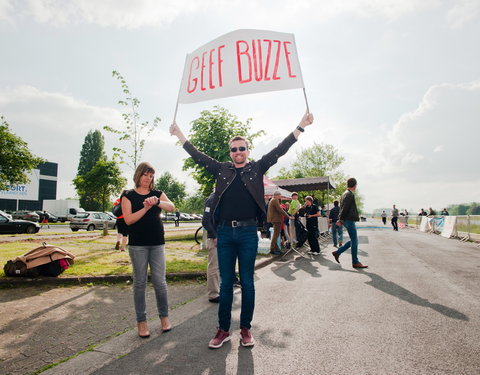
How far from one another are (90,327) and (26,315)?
1142mm

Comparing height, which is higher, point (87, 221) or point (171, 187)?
point (171, 187)

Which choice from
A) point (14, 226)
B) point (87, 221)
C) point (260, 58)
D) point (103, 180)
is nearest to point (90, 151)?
point (103, 180)

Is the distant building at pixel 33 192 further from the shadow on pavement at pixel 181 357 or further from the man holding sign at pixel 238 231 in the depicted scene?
the man holding sign at pixel 238 231

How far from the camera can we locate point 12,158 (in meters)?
26.6

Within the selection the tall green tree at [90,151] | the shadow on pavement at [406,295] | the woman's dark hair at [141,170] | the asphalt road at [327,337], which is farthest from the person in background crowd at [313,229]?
the tall green tree at [90,151]

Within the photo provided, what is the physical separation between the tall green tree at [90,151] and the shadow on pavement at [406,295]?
70700 millimetres

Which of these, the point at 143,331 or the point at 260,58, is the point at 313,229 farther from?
the point at 143,331

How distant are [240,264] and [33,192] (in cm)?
6303

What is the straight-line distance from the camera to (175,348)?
121 inches

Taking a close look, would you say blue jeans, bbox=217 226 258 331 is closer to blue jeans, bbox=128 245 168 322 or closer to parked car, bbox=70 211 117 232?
blue jeans, bbox=128 245 168 322

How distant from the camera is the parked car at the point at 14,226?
18.9 meters

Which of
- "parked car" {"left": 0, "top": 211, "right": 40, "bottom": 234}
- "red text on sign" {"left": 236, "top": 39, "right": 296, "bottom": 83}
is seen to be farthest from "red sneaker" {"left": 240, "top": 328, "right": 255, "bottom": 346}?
"parked car" {"left": 0, "top": 211, "right": 40, "bottom": 234}

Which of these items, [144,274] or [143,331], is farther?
[144,274]

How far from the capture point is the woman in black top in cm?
342
